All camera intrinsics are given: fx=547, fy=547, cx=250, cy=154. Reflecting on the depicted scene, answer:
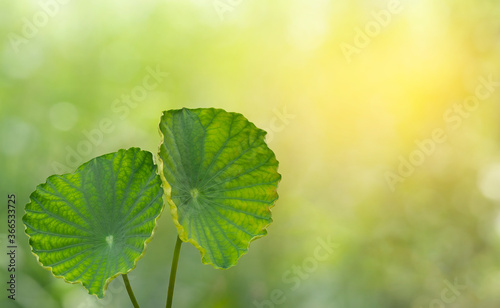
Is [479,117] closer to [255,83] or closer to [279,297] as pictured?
[255,83]

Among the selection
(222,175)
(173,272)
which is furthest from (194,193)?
(173,272)

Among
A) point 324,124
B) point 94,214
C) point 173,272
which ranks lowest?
point 173,272

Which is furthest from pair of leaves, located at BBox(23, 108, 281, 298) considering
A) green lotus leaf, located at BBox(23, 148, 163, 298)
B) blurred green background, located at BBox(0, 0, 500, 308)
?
blurred green background, located at BBox(0, 0, 500, 308)

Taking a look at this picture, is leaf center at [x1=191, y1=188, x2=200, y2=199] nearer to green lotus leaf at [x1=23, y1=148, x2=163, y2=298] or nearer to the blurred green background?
green lotus leaf at [x1=23, y1=148, x2=163, y2=298]

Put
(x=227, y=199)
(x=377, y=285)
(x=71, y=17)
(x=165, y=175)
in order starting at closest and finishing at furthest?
1. (x=165, y=175)
2. (x=227, y=199)
3. (x=71, y=17)
4. (x=377, y=285)

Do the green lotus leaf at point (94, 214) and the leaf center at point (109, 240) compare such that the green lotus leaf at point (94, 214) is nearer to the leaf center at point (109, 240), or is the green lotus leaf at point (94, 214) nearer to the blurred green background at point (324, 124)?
the leaf center at point (109, 240)

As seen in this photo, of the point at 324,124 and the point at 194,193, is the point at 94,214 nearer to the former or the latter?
the point at 194,193

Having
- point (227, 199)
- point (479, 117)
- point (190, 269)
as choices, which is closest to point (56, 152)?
point (190, 269)
